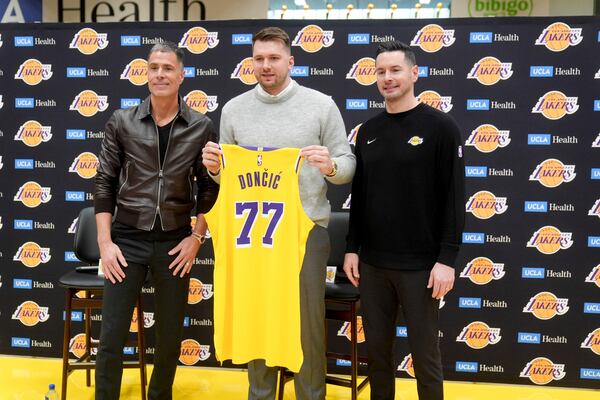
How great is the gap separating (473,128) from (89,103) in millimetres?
2807

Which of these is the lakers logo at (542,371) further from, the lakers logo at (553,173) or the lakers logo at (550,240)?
→ the lakers logo at (553,173)

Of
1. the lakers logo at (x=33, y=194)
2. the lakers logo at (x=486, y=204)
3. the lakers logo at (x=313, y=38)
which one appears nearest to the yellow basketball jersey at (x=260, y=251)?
the lakers logo at (x=313, y=38)

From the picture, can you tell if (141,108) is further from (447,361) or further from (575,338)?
(575,338)

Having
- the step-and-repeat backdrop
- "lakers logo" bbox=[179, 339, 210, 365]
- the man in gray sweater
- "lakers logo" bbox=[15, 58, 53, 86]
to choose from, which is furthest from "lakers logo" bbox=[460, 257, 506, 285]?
"lakers logo" bbox=[15, 58, 53, 86]

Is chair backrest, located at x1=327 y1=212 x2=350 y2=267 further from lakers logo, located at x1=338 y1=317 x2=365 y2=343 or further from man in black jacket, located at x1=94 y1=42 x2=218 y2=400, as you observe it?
man in black jacket, located at x1=94 y1=42 x2=218 y2=400

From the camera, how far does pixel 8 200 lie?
3811 mm

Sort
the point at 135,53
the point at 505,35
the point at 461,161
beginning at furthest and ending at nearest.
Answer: the point at 135,53, the point at 505,35, the point at 461,161

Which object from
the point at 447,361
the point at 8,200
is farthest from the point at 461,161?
the point at 8,200

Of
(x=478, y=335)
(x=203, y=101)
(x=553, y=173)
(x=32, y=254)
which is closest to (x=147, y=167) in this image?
(x=203, y=101)

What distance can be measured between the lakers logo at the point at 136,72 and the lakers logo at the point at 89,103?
0.24 m

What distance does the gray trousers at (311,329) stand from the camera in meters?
2.25

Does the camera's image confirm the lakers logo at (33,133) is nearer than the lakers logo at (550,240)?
No

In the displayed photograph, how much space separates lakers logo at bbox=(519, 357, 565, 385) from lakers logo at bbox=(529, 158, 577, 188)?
4.04 feet

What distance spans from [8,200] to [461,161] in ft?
11.1
